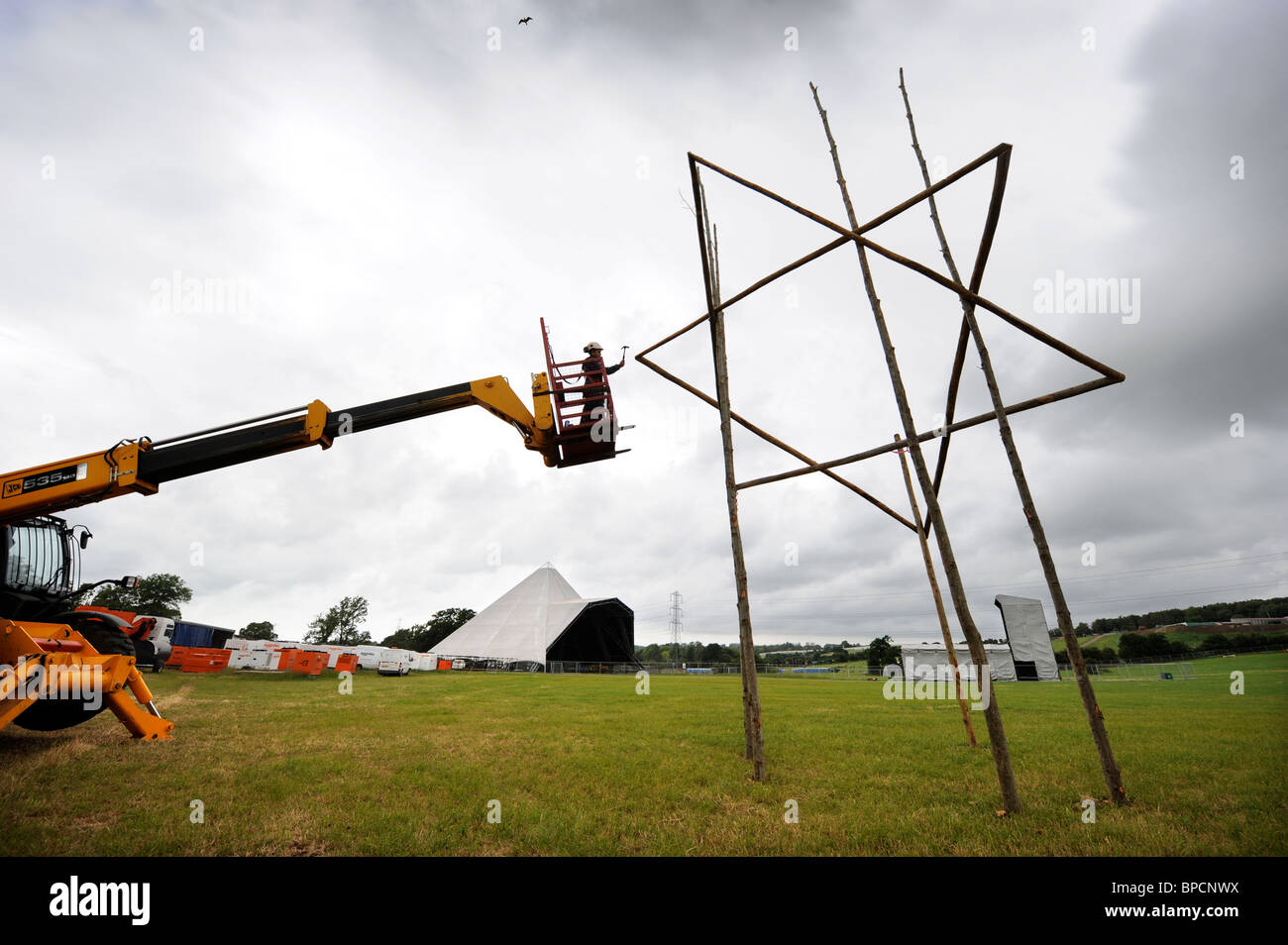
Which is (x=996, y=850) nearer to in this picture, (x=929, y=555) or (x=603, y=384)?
(x=929, y=555)

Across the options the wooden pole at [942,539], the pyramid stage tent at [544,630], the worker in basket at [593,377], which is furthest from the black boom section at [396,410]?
the pyramid stage tent at [544,630]

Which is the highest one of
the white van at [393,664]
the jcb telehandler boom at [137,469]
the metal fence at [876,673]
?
the jcb telehandler boom at [137,469]

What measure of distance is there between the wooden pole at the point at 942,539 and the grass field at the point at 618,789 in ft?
1.42

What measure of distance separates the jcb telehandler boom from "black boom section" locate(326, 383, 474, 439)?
0.06 ft

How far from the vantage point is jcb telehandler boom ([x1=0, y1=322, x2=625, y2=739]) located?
345 inches

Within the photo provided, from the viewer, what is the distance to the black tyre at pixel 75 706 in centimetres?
942

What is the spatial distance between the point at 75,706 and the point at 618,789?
34.0ft

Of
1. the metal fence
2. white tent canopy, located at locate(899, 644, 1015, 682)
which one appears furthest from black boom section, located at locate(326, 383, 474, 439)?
the metal fence

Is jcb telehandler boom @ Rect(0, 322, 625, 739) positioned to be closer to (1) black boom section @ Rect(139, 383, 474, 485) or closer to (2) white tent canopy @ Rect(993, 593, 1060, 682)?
(1) black boom section @ Rect(139, 383, 474, 485)

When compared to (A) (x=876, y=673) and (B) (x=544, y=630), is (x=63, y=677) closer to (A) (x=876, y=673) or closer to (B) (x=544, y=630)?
(B) (x=544, y=630)

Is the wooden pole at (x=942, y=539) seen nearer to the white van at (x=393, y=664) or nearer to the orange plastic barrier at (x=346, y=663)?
the white van at (x=393, y=664)
